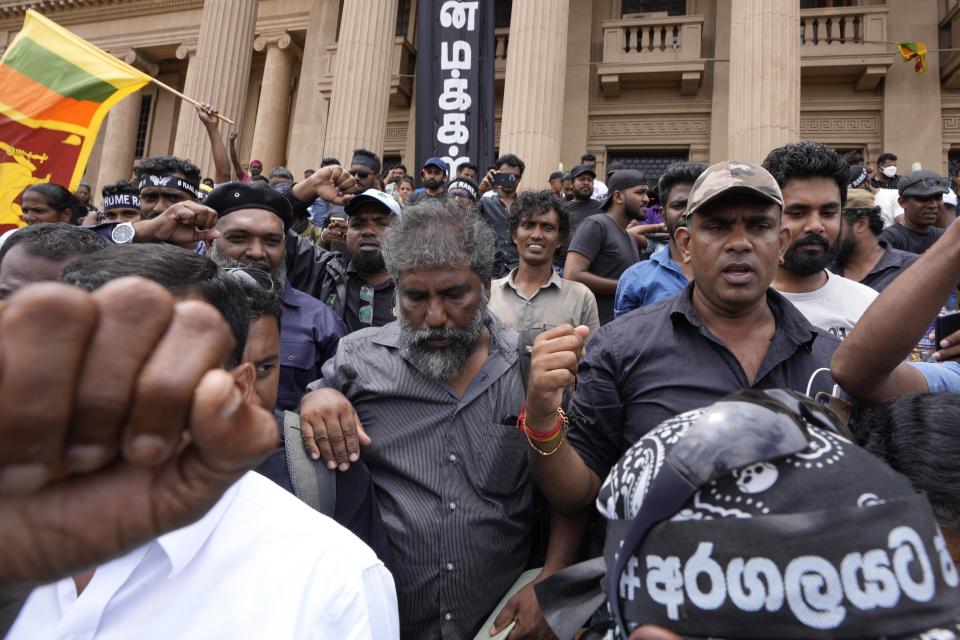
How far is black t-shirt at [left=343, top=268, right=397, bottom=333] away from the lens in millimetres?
3941

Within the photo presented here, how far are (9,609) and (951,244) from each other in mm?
2000

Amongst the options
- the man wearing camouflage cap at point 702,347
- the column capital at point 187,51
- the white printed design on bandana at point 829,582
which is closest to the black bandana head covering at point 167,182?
the man wearing camouflage cap at point 702,347

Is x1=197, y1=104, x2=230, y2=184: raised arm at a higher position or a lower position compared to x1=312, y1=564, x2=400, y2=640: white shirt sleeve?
higher

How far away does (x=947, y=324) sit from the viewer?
72.5 inches

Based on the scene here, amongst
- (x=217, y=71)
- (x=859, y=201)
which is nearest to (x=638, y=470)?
(x=859, y=201)

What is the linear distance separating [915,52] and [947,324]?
13.8 metres

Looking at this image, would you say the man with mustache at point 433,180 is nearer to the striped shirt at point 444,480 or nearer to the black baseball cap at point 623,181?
the black baseball cap at point 623,181

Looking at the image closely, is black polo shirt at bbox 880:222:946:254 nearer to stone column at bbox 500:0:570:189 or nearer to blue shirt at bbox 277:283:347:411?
blue shirt at bbox 277:283:347:411

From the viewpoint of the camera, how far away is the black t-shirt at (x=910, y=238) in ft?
16.6

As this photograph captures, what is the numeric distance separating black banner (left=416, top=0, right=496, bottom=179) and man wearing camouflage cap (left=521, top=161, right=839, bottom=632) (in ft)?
26.2

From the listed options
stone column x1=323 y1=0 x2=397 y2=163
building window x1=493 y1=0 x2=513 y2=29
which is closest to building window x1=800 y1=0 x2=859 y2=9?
building window x1=493 y1=0 x2=513 y2=29

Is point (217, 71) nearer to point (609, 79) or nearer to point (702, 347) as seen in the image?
point (609, 79)

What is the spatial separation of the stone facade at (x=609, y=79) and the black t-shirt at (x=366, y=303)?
6.88 metres

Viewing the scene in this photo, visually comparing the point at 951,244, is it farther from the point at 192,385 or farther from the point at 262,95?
the point at 262,95
